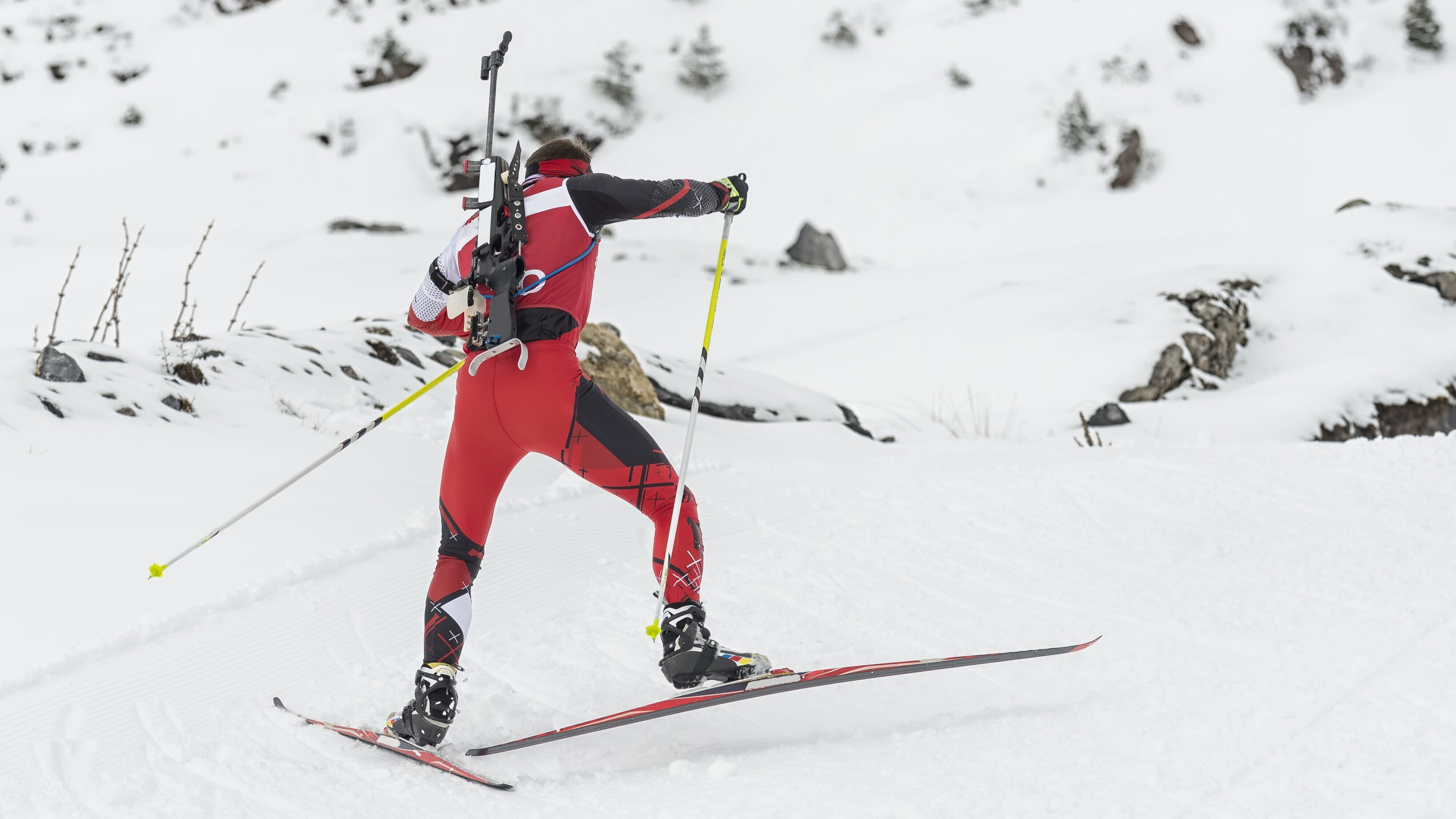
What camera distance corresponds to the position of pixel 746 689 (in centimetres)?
270

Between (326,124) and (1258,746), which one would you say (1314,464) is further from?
(326,124)

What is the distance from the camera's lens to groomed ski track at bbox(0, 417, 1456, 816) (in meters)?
2.37

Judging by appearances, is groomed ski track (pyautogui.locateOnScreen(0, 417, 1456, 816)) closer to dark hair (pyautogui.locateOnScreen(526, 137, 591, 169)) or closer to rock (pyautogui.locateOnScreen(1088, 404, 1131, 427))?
dark hair (pyautogui.locateOnScreen(526, 137, 591, 169))

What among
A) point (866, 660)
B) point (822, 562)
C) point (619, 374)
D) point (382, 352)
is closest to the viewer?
point (866, 660)

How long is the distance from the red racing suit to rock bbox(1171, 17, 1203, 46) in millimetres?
26247

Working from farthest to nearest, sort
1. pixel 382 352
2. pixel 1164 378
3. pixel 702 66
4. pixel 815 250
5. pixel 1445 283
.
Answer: pixel 702 66, pixel 815 250, pixel 1445 283, pixel 1164 378, pixel 382 352

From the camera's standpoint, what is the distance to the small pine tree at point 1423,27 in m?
21.8

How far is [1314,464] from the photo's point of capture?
5.17 metres

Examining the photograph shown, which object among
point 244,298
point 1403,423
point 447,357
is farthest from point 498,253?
point 1403,423

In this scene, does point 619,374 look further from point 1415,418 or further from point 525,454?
point 1415,418

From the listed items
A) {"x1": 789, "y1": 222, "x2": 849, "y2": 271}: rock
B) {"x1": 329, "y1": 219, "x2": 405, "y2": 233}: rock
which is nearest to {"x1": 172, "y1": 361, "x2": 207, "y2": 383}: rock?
{"x1": 329, "y1": 219, "x2": 405, "y2": 233}: rock

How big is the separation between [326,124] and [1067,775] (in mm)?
25376

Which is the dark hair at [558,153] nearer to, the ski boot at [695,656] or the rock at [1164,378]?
the ski boot at [695,656]

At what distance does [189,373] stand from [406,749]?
127 inches
